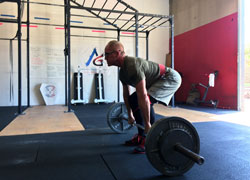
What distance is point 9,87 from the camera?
4922mm

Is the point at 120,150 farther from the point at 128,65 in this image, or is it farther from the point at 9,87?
the point at 9,87

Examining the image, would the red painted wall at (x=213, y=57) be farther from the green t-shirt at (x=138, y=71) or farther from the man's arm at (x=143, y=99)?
the man's arm at (x=143, y=99)

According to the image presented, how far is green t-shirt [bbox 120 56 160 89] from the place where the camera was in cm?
142

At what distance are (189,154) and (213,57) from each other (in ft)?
13.8

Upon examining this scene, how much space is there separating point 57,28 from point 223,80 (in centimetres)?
423

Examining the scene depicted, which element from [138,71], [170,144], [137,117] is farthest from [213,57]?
[170,144]

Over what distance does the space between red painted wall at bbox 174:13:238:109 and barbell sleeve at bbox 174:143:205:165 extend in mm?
3626

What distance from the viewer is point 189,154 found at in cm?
109

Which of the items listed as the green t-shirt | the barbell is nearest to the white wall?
the green t-shirt

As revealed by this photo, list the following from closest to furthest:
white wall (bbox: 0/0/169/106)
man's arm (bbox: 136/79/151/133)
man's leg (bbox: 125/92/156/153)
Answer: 1. man's arm (bbox: 136/79/151/133)
2. man's leg (bbox: 125/92/156/153)
3. white wall (bbox: 0/0/169/106)

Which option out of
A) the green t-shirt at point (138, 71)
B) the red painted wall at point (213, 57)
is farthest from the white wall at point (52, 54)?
the green t-shirt at point (138, 71)

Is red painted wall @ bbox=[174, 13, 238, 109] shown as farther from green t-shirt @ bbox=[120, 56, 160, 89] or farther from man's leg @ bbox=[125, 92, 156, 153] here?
green t-shirt @ bbox=[120, 56, 160, 89]

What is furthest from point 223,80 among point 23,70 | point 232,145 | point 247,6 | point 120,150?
point 23,70

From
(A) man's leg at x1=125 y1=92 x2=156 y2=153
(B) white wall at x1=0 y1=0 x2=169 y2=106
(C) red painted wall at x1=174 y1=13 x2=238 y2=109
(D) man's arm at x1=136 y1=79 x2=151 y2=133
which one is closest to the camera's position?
(D) man's arm at x1=136 y1=79 x2=151 y2=133
